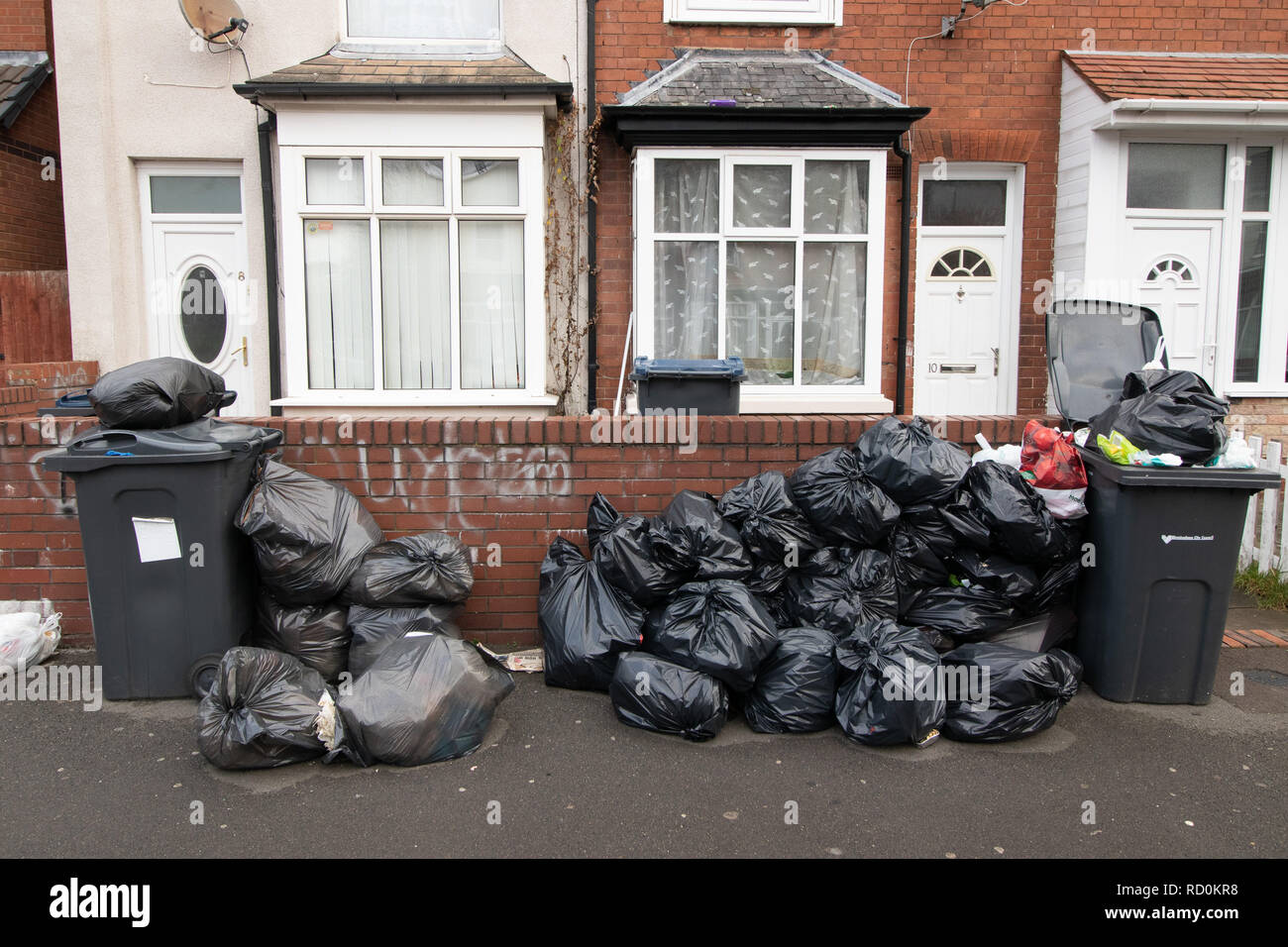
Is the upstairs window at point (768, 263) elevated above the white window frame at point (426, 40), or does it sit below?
below

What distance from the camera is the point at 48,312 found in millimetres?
7645

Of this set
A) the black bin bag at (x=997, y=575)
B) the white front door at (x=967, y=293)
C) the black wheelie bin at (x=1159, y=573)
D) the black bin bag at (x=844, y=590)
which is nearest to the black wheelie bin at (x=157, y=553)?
the black bin bag at (x=844, y=590)

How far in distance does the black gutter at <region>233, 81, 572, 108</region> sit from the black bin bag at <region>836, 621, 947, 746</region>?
463 centimetres

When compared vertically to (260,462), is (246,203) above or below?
above

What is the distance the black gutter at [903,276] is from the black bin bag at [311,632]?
4.87 m

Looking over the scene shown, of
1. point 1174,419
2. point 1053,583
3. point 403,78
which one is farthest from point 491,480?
point 403,78

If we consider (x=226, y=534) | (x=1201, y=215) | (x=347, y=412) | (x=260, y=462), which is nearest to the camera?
(x=226, y=534)

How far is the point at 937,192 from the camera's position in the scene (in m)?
7.75

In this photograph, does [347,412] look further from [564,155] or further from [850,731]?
[850,731]

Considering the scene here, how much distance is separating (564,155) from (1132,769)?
18.7 ft

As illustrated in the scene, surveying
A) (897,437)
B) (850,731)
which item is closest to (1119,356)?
(897,437)

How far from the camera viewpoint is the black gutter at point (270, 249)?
717cm

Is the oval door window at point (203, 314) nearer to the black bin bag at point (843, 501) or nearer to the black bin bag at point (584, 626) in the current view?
the black bin bag at point (584, 626)

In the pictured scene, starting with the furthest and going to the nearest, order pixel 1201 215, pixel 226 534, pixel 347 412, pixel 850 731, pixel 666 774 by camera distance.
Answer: pixel 1201 215 → pixel 347 412 → pixel 226 534 → pixel 850 731 → pixel 666 774
